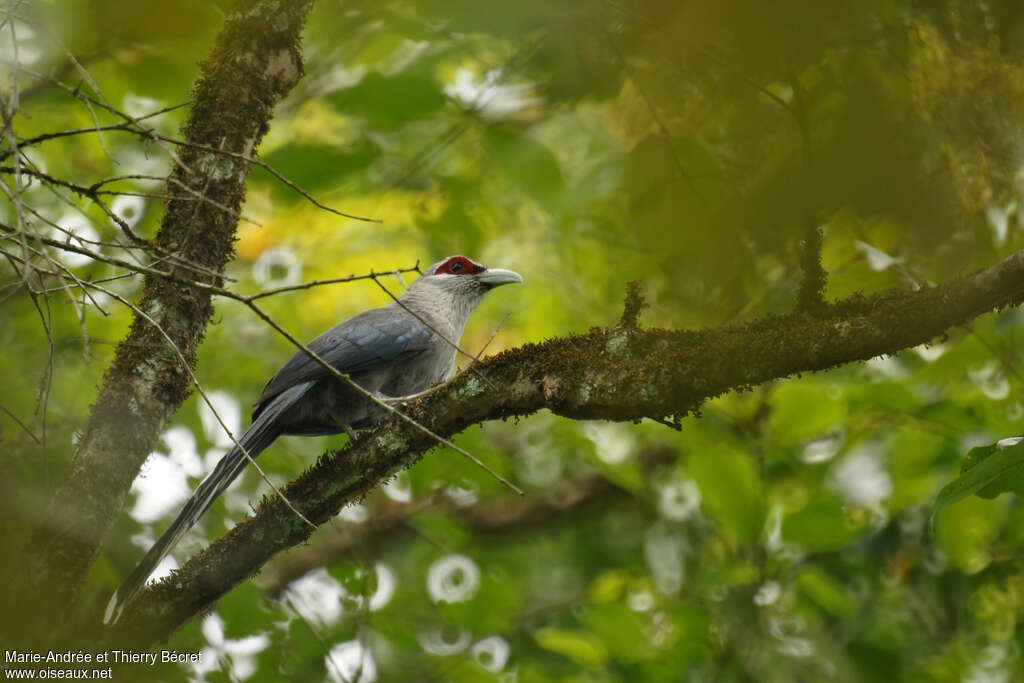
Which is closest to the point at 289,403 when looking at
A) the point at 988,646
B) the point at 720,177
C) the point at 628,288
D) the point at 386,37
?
the point at 386,37

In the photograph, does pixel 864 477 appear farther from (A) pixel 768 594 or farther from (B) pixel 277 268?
(B) pixel 277 268

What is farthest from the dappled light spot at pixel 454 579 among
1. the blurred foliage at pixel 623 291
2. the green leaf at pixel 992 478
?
the green leaf at pixel 992 478

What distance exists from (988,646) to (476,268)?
3.95 m

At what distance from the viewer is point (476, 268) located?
6.18m

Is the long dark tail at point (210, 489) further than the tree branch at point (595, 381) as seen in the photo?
Yes

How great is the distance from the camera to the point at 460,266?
621 cm

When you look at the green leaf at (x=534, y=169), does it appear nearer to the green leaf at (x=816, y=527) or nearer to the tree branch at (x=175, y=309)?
the tree branch at (x=175, y=309)

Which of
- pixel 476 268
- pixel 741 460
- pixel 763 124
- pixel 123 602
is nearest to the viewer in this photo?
pixel 763 124

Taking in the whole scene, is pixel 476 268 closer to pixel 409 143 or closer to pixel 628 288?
pixel 409 143

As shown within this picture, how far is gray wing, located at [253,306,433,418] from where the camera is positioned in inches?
198

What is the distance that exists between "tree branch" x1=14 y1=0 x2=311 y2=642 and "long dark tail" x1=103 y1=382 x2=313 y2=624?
0.18m

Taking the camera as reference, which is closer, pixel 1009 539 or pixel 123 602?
pixel 123 602

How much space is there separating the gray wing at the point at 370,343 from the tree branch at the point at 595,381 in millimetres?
1286

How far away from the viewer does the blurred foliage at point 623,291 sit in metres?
1.89
